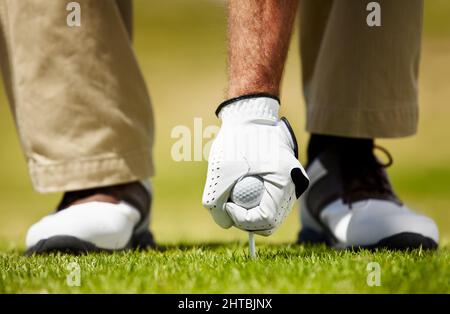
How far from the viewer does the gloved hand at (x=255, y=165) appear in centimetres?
191

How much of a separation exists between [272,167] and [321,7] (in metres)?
1.27

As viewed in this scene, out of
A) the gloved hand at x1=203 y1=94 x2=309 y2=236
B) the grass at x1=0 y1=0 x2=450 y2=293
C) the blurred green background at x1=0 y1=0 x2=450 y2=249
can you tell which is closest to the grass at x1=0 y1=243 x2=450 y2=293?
the grass at x1=0 y1=0 x2=450 y2=293

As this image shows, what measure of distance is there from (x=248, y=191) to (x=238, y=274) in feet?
0.62

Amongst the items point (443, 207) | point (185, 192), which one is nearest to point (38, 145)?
point (443, 207)

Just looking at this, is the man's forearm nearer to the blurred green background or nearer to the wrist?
the wrist

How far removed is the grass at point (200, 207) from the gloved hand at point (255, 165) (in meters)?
0.12

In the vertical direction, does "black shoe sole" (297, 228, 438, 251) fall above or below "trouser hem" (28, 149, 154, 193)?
below

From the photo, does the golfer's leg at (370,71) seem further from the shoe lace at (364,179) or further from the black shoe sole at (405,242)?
the black shoe sole at (405,242)

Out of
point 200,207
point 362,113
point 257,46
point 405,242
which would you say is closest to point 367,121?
point 362,113

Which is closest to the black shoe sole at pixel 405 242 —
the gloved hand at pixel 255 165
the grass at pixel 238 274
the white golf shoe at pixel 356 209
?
the white golf shoe at pixel 356 209

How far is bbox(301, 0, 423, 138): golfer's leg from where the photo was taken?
2609mm

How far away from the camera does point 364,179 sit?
274cm

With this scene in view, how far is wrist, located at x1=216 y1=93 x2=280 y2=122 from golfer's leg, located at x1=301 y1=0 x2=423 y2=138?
2.44 feet
